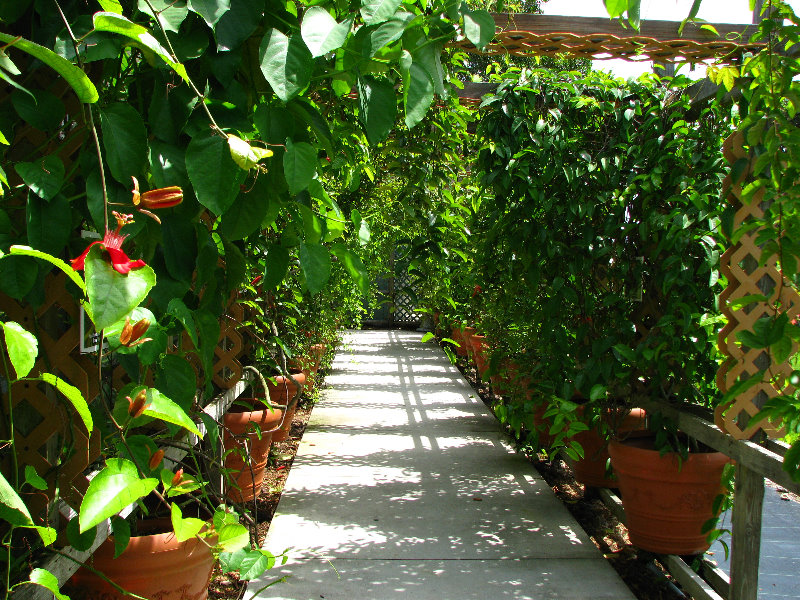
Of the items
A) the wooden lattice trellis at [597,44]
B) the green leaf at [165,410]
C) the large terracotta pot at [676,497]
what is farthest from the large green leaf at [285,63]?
the large terracotta pot at [676,497]

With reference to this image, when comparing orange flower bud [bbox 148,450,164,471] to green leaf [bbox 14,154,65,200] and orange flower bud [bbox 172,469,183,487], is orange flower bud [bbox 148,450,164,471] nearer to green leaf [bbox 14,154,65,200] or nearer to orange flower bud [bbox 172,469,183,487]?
orange flower bud [bbox 172,469,183,487]

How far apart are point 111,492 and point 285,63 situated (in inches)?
22.6

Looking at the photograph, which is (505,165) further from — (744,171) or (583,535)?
(583,535)

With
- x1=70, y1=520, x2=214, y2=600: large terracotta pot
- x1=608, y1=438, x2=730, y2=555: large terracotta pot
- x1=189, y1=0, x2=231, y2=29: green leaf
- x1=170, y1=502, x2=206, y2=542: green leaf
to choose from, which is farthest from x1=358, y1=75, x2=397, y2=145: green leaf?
x1=608, y1=438, x2=730, y2=555: large terracotta pot

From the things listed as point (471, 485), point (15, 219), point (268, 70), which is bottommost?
point (471, 485)

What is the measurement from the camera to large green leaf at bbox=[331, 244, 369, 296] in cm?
114

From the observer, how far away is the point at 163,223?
3.19 ft

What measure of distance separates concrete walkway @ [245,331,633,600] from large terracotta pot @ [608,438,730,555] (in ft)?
0.79

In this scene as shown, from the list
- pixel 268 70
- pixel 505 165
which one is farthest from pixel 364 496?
pixel 268 70

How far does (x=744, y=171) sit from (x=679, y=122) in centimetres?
63

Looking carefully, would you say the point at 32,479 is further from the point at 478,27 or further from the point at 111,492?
the point at 478,27

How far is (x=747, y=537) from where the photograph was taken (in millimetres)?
2086

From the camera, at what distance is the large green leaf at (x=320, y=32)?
33.3 inches

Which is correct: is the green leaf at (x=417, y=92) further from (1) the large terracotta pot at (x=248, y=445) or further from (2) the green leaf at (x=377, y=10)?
(1) the large terracotta pot at (x=248, y=445)
